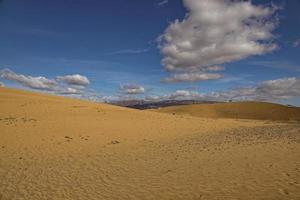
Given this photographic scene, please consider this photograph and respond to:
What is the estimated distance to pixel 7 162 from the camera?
14.0 meters

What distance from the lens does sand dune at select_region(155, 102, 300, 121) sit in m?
68.6

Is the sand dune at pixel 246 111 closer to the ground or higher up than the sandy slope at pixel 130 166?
higher up

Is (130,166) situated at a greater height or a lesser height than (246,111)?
lesser

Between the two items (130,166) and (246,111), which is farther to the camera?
(246,111)

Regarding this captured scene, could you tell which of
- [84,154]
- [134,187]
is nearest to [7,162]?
[84,154]

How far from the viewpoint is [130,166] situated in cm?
1334

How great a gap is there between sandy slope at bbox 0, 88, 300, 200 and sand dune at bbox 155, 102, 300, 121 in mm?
49354

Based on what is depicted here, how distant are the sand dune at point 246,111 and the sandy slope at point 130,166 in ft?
162

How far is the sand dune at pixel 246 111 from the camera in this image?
225 ft

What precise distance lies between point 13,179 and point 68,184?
237 centimetres

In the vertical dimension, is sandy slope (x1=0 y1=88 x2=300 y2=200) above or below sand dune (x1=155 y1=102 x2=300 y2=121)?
below

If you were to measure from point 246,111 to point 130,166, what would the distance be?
65.6 meters

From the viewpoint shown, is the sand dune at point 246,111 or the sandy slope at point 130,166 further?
the sand dune at point 246,111

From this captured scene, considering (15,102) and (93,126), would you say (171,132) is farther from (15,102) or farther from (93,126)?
(15,102)
